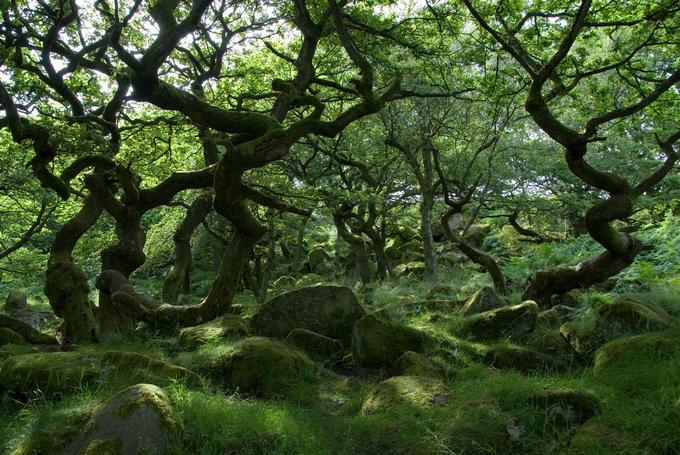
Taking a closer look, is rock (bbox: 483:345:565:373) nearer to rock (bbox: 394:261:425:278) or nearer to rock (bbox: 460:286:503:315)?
rock (bbox: 460:286:503:315)

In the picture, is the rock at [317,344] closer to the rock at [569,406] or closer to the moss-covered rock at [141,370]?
the moss-covered rock at [141,370]

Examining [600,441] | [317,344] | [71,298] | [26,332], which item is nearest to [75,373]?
[317,344]

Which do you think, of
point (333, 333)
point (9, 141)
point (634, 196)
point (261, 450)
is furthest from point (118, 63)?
point (634, 196)

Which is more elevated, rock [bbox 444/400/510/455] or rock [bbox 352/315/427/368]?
rock [bbox 352/315/427/368]

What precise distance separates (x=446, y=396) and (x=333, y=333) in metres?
3.35

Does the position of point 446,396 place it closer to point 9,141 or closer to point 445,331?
point 445,331

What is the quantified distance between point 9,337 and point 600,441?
908 centimetres

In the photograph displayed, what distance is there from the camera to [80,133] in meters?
Result: 8.27

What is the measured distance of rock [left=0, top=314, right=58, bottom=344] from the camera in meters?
9.09

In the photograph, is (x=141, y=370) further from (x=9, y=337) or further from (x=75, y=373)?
(x=9, y=337)

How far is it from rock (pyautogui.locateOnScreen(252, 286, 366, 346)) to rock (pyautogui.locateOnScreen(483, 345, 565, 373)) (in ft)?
7.77

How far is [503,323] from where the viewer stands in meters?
7.37

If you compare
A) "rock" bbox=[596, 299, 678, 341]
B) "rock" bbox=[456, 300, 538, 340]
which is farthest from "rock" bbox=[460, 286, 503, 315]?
"rock" bbox=[596, 299, 678, 341]

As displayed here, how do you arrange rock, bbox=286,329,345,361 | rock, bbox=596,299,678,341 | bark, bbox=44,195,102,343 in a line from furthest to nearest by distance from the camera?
bark, bbox=44,195,102,343
rock, bbox=286,329,345,361
rock, bbox=596,299,678,341
